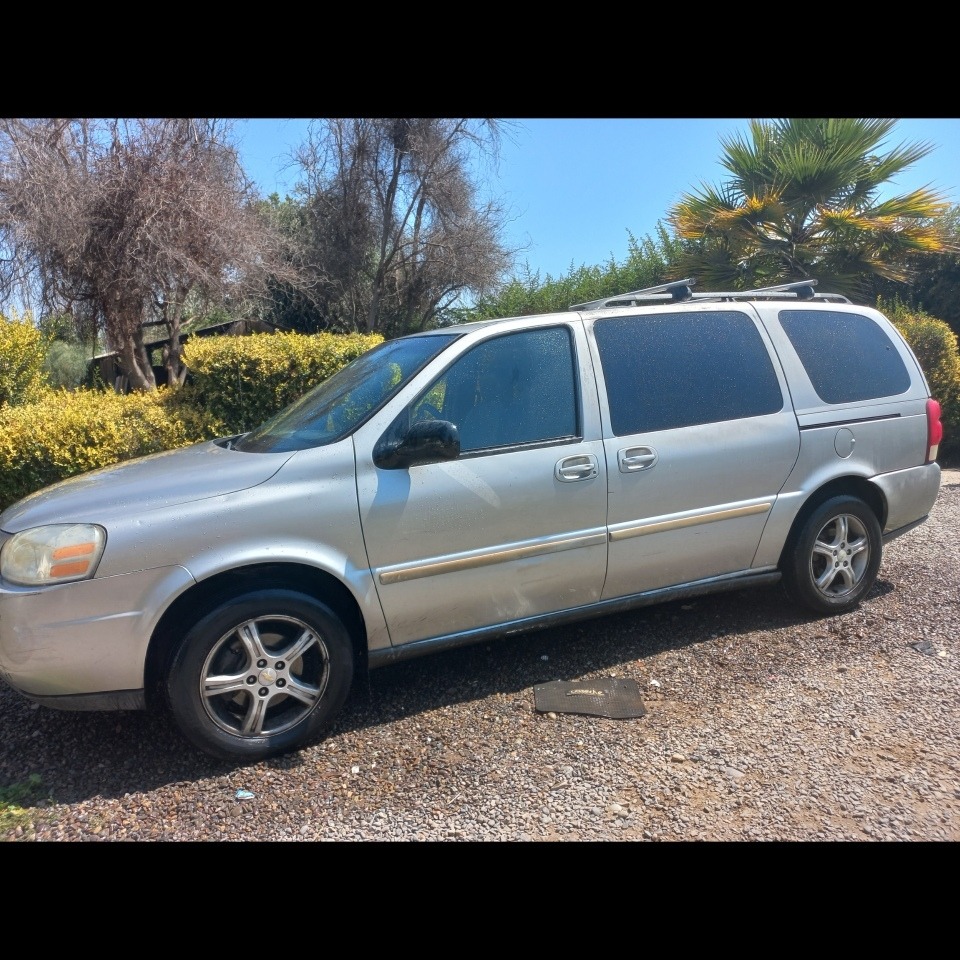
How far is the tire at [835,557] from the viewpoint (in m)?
4.29

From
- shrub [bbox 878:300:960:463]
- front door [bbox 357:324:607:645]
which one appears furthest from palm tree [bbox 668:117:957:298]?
front door [bbox 357:324:607:645]

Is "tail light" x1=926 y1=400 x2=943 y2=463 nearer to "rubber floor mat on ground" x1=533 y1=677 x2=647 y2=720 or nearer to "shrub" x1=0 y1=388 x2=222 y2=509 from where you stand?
"rubber floor mat on ground" x1=533 y1=677 x2=647 y2=720

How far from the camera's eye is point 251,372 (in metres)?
6.92

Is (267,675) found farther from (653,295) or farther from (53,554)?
(653,295)

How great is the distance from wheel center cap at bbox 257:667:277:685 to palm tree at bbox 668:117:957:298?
8.75m

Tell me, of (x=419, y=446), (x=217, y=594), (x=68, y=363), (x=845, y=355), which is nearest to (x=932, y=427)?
(x=845, y=355)

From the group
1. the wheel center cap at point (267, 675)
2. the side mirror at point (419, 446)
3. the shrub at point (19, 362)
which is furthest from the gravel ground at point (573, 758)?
the shrub at point (19, 362)

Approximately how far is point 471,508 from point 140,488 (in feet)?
4.76

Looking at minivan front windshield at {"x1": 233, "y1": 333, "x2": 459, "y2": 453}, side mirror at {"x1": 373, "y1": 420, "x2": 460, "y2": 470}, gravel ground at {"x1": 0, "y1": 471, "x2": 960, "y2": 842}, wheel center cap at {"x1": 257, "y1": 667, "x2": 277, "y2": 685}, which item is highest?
minivan front windshield at {"x1": 233, "y1": 333, "x2": 459, "y2": 453}

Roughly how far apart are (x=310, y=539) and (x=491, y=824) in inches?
53.3

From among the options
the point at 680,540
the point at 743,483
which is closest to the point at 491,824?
the point at 680,540

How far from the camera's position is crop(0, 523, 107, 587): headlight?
288cm

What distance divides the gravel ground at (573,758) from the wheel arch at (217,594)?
46 centimetres

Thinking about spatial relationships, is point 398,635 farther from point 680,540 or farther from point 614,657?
point 680,540
